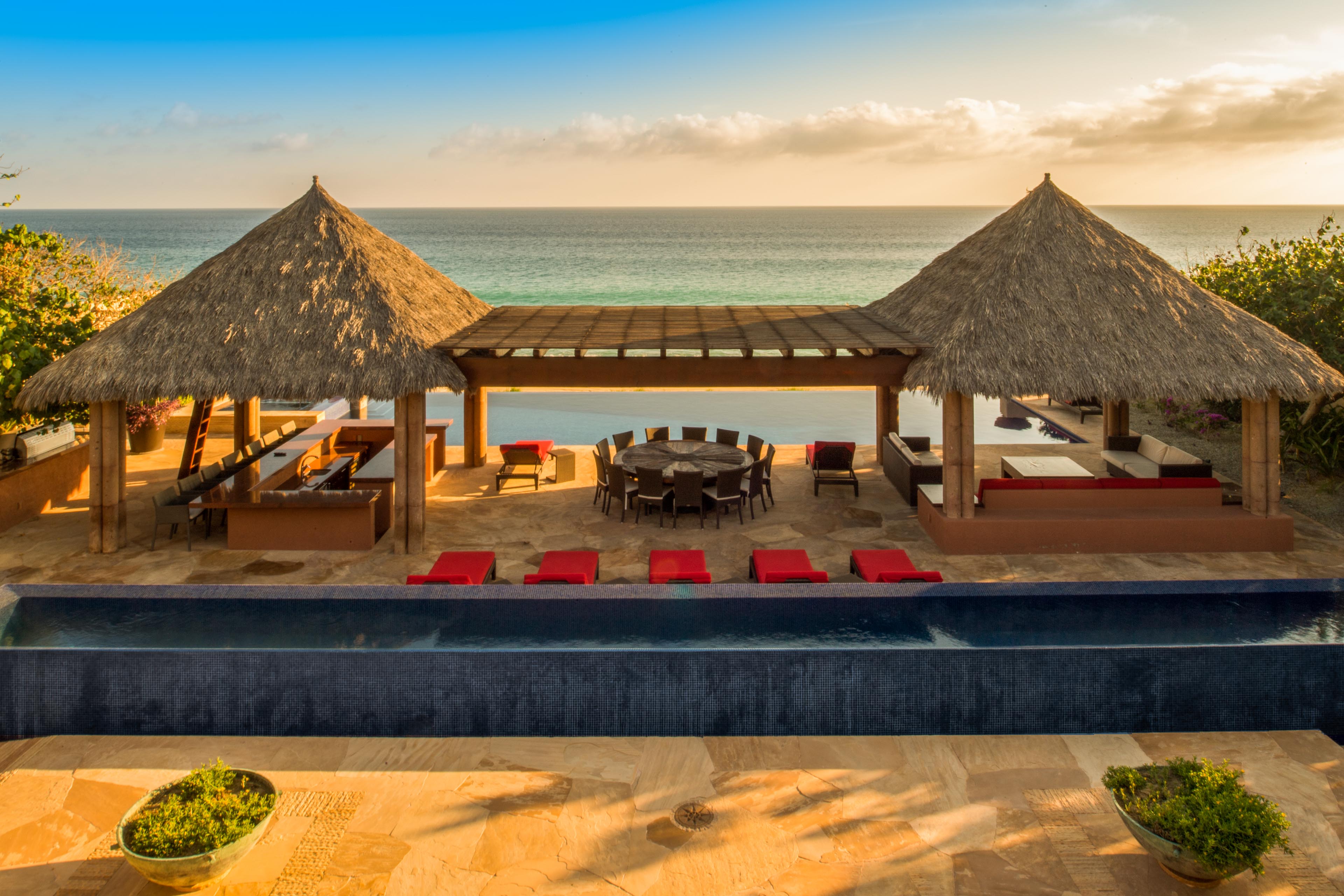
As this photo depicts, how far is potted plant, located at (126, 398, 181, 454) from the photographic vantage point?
15531 millimetres

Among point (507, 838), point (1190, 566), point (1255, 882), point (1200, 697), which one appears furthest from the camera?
point (1190, 566)

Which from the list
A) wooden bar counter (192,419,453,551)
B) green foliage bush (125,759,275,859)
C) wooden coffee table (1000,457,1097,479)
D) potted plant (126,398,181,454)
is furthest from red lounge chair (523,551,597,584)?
potted plant (126,398,181,454)

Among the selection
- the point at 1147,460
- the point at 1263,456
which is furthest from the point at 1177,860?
the point at 1147,460

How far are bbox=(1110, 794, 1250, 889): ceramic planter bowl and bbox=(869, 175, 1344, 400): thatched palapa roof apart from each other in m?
6.12

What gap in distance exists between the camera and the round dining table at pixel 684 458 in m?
12.6

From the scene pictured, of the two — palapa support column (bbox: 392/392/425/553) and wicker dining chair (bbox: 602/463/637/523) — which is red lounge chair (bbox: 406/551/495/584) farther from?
wicker dining chair (bbox: 602/463/637/523)

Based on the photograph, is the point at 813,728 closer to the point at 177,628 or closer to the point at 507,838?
the point at 507,838

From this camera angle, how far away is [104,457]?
1091 centimetres

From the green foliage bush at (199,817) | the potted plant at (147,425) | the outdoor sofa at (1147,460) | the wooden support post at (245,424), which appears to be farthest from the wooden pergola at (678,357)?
the potted plant at (147,425)

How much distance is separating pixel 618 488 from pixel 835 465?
11.2ft

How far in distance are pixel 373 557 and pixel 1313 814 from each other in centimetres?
924

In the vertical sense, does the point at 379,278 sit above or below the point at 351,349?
above

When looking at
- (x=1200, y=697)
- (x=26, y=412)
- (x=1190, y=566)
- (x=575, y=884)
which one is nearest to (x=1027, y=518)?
(x=1190, y=566)

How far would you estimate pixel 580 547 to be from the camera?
1113 cm
